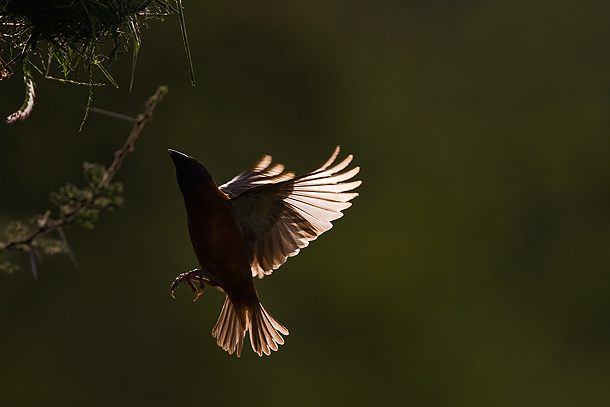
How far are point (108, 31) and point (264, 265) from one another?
0.71 meters

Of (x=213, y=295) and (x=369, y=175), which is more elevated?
(x=369, y=175)

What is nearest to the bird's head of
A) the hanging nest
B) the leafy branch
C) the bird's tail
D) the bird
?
the bird

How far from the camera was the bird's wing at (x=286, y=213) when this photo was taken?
6.01 ft

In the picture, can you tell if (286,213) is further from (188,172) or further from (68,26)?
(68,26)

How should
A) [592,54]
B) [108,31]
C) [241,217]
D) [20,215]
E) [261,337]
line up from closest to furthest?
[108,31] < [241,217] < [261,337] < [20,215] < [592,54]

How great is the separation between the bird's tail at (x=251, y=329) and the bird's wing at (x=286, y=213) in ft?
0.44

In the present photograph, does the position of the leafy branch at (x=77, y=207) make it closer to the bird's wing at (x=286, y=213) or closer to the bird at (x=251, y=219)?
the bird at (x=251, y=219)

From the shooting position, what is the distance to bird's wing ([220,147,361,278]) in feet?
6.01

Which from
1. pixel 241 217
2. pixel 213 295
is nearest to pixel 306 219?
pixel 241 217

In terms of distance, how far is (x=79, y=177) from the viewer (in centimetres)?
488

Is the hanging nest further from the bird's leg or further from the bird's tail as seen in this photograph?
the bird's tail

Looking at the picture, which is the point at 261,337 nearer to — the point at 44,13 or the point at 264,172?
the point at 264,172

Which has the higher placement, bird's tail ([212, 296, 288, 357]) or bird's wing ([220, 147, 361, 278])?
bird's wing ([220, 147, 361, 278])

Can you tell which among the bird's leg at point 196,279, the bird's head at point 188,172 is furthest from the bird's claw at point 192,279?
the bird's head at point 188,172
